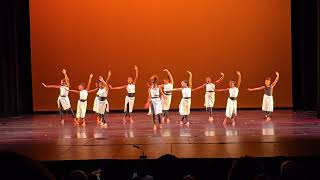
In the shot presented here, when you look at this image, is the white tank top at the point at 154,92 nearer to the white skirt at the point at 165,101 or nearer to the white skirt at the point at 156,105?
the white skirt at the point at 156,105

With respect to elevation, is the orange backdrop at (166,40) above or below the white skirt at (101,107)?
above

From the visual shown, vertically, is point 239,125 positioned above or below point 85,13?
below

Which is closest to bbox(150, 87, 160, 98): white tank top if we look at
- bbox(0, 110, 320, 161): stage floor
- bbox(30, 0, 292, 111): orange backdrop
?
bbox(0, 110, 320, 161): stage floor

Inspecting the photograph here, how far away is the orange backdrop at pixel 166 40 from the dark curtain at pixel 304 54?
355mm

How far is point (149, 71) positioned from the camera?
15.4 m

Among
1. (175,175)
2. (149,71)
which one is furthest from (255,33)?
(175,175)

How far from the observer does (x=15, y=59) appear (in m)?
14.3

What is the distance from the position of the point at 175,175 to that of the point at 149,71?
13.5m

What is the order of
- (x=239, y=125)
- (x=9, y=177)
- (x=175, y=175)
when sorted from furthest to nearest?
1. (x=239, y=125)
2. (x=175, y=175)
3. (x=9, y=177)

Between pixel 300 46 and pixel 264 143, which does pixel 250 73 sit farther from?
pixel 264 143

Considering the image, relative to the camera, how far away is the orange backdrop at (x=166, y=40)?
15203mm

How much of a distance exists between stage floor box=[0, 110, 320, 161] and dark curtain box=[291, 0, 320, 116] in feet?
5.37

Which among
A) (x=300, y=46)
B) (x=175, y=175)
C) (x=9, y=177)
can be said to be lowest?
(x=175, y=175)

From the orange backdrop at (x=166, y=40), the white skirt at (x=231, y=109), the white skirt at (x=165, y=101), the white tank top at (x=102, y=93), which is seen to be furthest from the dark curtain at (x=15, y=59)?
the white skirt at (x=231, y=109)
